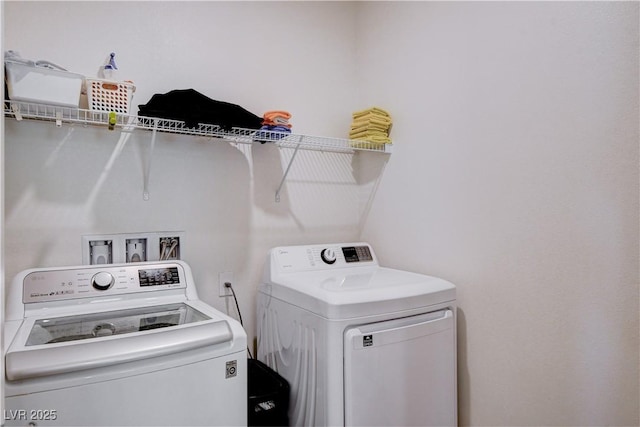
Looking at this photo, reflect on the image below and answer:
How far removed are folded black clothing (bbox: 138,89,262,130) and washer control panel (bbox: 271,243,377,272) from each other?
2.23 ft

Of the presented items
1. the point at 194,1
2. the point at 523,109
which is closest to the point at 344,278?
the point at 523,109

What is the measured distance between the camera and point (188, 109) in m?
1.56

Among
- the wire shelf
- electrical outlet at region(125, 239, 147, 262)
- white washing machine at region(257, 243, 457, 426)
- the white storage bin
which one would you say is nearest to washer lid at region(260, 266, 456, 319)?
white washing machine at region(257, 243, 457, 426)

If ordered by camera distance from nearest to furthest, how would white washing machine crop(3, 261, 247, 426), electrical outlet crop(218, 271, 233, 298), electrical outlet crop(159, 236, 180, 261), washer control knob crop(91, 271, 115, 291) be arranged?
white washing machine crop(3, 261, 247, 426) < washer control knob crop(91, 271, 115, 291) < electrical outlet crop(159, 236, 180, 261) < electrical outlet crop(218, 271, 233, 298)

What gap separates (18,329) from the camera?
120cm

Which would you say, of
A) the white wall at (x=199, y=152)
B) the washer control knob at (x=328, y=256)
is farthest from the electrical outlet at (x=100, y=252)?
the washer control knob at (x=328, y=256)

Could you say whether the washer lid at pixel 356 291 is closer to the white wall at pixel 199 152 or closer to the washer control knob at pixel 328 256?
the washer control knob at pixel 328 256

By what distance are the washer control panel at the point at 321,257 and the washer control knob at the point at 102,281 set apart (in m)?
0.69

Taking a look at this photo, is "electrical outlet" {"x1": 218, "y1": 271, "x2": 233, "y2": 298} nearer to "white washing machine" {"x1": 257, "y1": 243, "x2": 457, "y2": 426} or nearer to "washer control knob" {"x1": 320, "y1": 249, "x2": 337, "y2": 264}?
"white washing machine" {"x1": 257, "y1": 243, "x2": 457, "y2": 426}

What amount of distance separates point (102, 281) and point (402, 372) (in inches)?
47.7

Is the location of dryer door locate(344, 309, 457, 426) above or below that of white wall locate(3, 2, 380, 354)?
below

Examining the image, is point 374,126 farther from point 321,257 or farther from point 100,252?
point 100,252

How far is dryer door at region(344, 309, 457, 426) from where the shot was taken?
4.55ft

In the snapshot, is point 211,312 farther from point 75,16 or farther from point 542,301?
point 75,16
